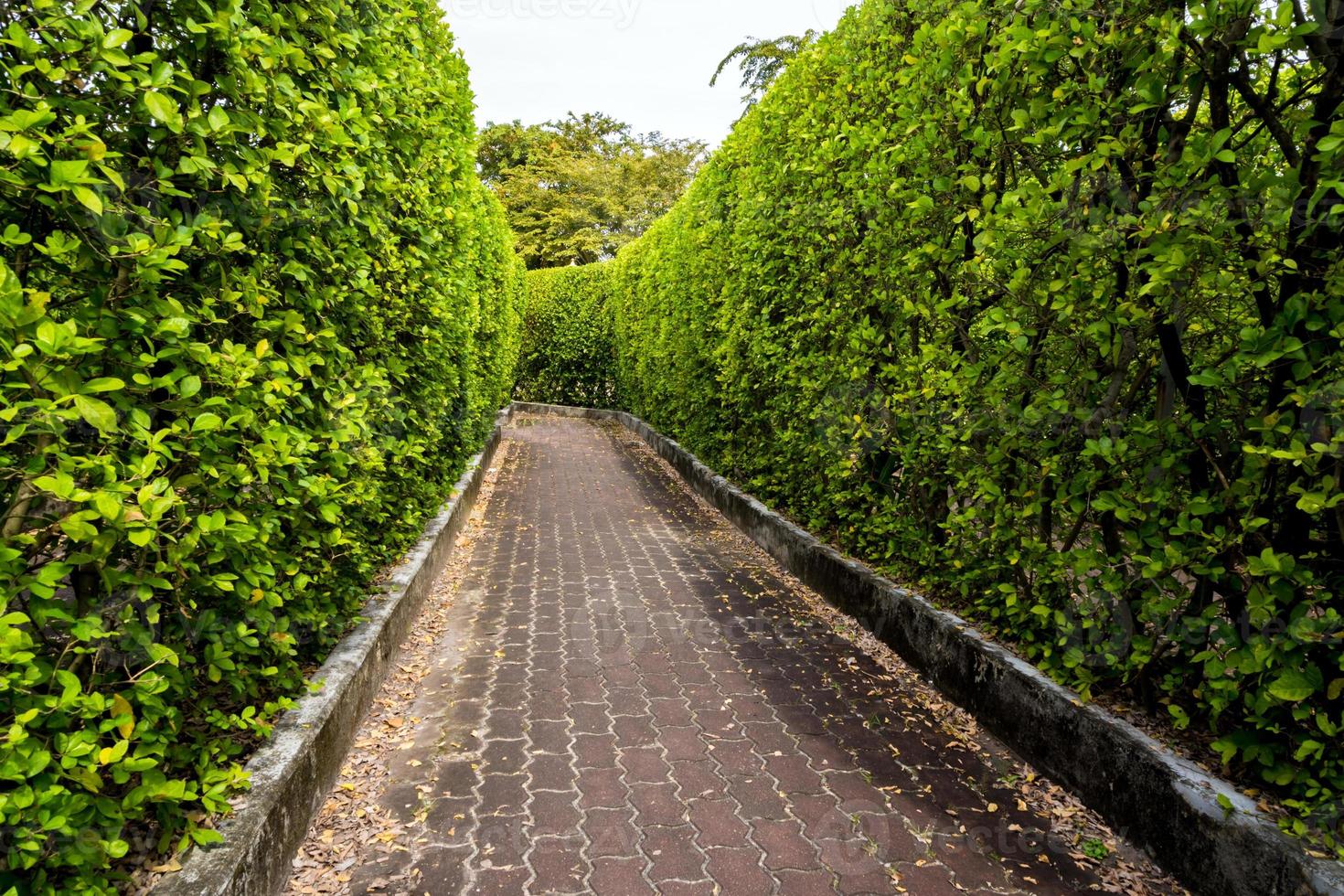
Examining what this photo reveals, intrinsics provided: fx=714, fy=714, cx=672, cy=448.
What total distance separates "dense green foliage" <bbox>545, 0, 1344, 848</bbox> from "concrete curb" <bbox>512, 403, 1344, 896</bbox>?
0.56 feet

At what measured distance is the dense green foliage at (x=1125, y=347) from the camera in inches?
103

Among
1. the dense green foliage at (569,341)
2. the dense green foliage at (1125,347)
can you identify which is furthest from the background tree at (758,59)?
the dense green foliage at (1125,347)

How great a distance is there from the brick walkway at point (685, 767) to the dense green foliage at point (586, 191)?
3309cm

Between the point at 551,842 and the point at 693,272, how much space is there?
9805 millimetres

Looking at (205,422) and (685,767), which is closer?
(205,422)

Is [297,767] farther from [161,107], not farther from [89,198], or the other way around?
[161,107]

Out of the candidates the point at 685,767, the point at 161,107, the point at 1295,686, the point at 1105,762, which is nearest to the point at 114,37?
the point at 161,107

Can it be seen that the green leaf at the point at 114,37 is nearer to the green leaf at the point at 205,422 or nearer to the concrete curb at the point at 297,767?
the green leaf at the point at 205,422

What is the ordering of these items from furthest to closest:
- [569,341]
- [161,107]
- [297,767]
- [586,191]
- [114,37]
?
[586,191], [569,341], [297,767], [161,107], [114,37]

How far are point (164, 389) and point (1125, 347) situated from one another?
3.94 meters

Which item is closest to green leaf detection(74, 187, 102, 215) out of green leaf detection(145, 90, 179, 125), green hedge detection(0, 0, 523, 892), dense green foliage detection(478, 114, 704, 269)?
→ green hedge detection(0, 0, 523, 892)

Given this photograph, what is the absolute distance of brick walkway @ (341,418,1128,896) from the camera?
304 centimetres

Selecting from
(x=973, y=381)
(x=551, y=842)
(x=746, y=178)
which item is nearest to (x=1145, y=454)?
(x=973, y=381)

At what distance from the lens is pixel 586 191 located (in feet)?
125
